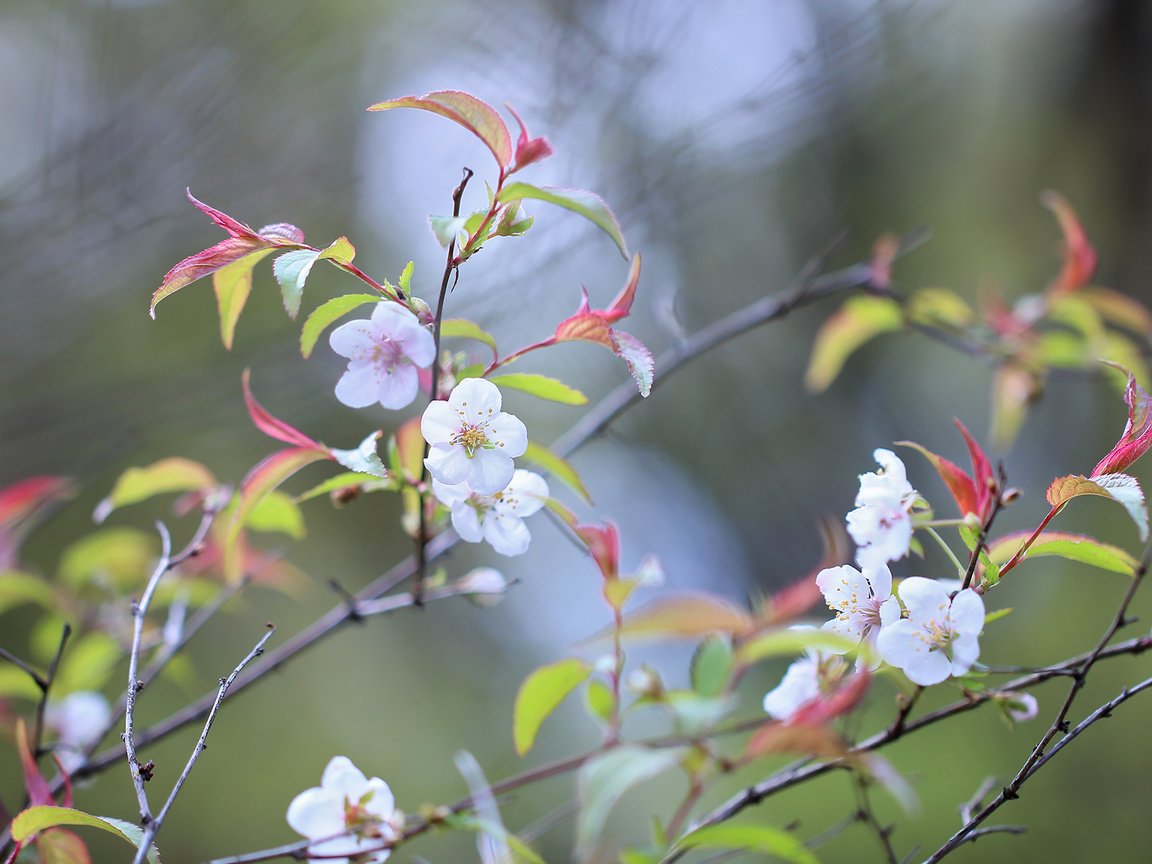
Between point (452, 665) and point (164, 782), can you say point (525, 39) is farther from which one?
point (452, 665)

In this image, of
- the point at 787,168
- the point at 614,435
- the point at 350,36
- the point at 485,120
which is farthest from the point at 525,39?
the point at 787,168

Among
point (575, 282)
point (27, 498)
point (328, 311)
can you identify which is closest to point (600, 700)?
point (328, 311)

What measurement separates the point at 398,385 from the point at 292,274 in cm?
9

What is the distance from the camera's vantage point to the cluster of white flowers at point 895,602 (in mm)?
383

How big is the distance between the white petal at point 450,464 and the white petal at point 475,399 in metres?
0.02

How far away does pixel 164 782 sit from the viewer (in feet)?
5.15

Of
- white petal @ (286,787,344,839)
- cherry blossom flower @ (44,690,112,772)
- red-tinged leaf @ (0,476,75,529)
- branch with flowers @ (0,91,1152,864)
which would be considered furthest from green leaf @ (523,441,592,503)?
cherry blossom flower @ (44,690,112,772)

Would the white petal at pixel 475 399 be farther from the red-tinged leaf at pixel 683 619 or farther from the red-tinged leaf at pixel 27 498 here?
the red-tinged leaf at pixel 27 498

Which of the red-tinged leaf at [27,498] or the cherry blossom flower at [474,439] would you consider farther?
the red-tinged leaf at [27,498]

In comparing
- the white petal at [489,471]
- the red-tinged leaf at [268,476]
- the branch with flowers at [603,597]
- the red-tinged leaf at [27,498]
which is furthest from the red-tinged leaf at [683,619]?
the red-tinged leaf at [27,498]

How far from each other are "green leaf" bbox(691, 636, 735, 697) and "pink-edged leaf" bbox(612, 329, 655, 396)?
0.16 metres

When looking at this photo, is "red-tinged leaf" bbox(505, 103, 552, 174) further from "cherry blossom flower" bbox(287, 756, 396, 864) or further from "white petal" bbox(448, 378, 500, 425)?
"cherry blossom flower" bbox(287, 756, 396, 864)

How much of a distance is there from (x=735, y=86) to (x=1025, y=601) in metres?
1.17

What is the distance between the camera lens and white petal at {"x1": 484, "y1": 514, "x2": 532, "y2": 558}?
459 mm
